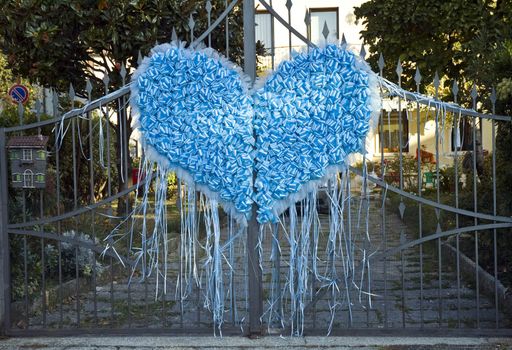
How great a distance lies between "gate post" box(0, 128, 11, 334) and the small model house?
7 centimetres

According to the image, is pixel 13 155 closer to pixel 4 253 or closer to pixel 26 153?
pixel 26 153

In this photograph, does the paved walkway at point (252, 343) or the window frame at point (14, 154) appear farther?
the window frame at point (14, 154)

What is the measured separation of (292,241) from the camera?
5.25 metres

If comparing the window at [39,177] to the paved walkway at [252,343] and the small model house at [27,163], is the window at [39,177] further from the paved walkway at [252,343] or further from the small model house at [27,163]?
the paved walkway at [252,343]

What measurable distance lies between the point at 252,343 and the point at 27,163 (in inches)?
92.3

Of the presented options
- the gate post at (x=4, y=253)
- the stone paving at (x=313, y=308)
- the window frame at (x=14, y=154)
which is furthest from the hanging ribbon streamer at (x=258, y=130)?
the gate post at (x=4, y=253)

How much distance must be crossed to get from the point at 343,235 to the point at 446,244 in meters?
4.22

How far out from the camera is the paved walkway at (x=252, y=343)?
5129 millimetres

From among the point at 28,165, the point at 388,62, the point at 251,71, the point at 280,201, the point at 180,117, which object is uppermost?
the point at 388,62

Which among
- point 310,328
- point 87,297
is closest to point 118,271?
point 87,297

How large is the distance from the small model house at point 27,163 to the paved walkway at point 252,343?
1294 millimetres

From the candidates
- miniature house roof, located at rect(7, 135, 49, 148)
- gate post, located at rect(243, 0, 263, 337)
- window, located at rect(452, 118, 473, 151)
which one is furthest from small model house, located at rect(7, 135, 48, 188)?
window, located at rect(452, 118, 473, 151)

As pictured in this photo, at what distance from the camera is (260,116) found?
5156mm

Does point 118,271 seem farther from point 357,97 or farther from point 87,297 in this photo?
point 357,97
